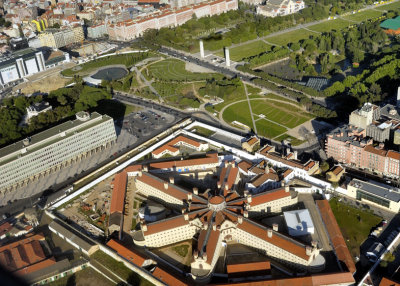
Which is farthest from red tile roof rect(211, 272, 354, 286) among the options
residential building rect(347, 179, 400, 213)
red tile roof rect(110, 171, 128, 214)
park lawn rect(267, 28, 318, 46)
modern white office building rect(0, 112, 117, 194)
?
A: park lawn rect(267, 28, 318, 46)

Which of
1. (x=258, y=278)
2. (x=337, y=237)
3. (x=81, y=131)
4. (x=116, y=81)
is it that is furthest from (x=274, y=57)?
(x=258, y=278)

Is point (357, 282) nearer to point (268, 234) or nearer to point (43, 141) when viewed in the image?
point (268, 234)

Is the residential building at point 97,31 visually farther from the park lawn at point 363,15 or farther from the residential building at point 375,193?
the residential building at point 375,193

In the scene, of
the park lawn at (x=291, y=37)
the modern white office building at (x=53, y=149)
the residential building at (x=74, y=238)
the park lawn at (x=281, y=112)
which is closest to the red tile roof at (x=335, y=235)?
the park lawn at (x=281, y=112)

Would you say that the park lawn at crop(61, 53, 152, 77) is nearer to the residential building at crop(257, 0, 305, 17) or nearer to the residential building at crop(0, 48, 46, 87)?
the residential building at crop(0, 48, 46, 87)

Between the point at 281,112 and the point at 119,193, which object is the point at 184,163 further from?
the point at 281,112
